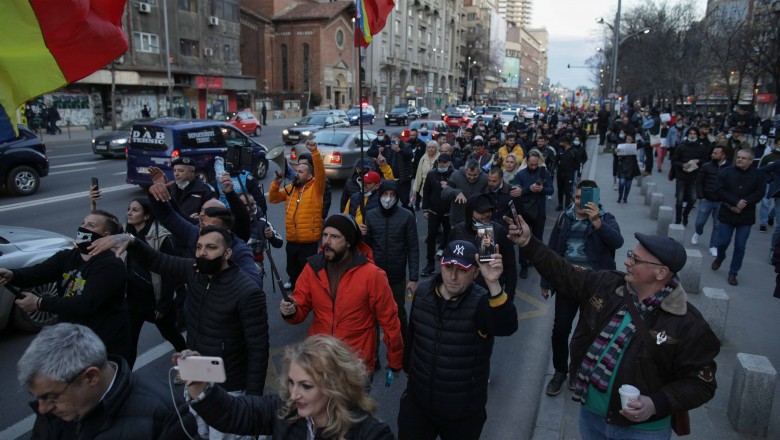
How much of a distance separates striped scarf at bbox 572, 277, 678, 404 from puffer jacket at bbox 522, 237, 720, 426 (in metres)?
0.03

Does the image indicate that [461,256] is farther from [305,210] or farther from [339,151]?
[339,151]

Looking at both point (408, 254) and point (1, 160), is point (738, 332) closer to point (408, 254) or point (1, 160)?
point (408, 254)

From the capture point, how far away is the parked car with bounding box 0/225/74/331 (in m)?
5.69

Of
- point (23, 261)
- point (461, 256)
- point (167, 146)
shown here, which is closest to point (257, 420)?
point (461, 256)

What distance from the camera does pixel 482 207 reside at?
16.9 ft

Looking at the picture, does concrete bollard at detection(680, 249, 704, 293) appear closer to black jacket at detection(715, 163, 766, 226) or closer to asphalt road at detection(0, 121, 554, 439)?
black jacket at detection(715, 163, 766, 226)

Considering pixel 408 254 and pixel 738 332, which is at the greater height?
pixel 408 254

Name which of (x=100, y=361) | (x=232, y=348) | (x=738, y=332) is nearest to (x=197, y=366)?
(x=100, y=361)

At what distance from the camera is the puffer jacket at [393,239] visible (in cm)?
561

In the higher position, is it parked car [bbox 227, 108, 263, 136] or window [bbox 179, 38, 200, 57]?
window [bbox 179, 38, 200, 57]

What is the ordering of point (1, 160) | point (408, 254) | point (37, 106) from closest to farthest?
point (408, 254) < point (1, 160) < point (37, 106)

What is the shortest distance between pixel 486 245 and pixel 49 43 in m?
2.98

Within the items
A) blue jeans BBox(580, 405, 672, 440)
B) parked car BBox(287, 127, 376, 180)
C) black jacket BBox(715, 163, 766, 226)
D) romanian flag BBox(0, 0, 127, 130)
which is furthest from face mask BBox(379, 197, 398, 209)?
parked car BBox(287, 127, 376, 180)

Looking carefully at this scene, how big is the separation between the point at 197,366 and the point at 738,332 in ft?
21.2
